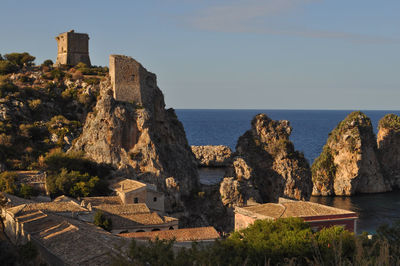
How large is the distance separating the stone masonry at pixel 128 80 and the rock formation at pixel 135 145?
99 millimetres

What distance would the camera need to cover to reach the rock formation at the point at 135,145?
42.1 m

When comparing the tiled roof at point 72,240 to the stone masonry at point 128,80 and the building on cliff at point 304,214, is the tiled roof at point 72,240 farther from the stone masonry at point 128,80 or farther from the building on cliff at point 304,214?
the stone masonry at point 128,80

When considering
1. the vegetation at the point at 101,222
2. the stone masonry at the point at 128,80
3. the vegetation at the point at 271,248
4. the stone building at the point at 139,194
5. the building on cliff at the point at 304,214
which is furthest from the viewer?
the stone masonry at the point at 128,80

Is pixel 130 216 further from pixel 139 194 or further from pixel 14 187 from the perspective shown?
pixel 14 187

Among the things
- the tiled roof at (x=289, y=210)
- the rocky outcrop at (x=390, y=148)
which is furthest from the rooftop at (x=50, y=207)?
the rocky outcrop at (x=390, y=148)

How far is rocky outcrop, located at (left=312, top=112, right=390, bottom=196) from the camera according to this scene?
7562 cm

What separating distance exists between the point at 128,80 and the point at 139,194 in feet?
45.4

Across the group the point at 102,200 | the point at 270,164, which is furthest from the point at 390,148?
the point at 102,200

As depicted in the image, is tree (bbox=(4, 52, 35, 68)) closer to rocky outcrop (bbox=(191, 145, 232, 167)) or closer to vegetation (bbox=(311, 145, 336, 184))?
rocky outcrop (bbox=(191, 145, 232, 167))

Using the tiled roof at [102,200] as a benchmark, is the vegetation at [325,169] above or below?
below

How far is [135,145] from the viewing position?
144 feet

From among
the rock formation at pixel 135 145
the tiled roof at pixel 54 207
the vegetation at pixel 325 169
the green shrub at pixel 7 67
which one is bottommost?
the vegetation at pixel 325 169

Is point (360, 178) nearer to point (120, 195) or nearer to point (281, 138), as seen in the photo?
point (281, 138)

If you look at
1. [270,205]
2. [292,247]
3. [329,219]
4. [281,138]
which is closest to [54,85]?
[281,138]
